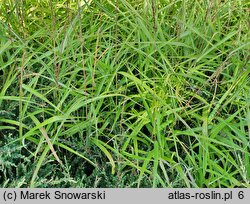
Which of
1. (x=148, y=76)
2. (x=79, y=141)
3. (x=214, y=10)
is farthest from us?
(x=214, y=10)

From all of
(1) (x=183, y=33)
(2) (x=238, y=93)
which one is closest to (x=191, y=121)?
(2) (x=238, y=93)

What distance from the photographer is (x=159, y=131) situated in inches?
68.4

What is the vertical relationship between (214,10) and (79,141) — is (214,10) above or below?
above

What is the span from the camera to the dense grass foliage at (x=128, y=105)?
1737 millimetres

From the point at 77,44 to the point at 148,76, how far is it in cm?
29

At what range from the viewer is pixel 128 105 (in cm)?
190

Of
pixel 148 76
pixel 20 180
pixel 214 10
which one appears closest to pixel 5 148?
pixel 20 180

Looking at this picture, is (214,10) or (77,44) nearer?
(77,44)

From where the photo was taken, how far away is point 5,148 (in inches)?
67.6

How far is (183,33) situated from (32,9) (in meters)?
0.63

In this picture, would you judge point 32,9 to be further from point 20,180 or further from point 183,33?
point 20,180

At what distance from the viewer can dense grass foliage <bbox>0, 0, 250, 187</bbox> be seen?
1737 millimetres
